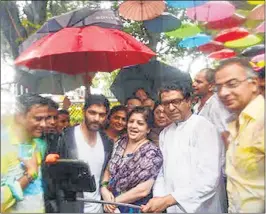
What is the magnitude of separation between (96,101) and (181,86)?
0.48 m

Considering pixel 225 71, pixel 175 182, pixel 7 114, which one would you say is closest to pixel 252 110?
pixel 225 71

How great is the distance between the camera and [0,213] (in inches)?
111

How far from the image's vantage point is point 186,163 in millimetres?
2711

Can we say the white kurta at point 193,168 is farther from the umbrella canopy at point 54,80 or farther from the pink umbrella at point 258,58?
the umbrella canopy at point 54,80

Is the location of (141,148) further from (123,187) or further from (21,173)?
(21,173)

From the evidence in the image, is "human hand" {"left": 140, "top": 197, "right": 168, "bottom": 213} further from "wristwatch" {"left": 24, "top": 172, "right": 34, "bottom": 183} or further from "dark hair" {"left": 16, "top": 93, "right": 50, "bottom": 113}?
"dark hair" {"left": 16, "top": 93, "right": 50, "bottom": 113}

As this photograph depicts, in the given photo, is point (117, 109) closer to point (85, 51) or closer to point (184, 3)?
point (85, 51)

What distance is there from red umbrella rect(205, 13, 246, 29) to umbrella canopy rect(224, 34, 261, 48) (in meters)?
0.09

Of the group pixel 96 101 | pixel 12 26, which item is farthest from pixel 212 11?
pixel 12 26

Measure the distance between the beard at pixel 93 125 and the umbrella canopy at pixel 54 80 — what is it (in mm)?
210

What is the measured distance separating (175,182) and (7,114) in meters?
1.02

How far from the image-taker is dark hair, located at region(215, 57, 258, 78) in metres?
2.65

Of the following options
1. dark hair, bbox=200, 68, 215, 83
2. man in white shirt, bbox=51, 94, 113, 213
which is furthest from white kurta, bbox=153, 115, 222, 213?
man in white shirt, bbox=51, 94, 113, 213

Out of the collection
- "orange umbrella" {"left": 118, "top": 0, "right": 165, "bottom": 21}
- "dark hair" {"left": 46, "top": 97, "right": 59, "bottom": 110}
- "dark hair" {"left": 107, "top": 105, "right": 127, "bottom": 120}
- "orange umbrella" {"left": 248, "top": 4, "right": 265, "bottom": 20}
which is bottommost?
"dark hair" {"left": 107, "top": 105, "right": 127, "bottom": 120}
